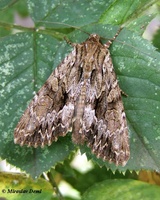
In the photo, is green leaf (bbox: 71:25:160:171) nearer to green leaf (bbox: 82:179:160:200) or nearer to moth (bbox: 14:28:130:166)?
moth (bbox: 14:28:130:166)

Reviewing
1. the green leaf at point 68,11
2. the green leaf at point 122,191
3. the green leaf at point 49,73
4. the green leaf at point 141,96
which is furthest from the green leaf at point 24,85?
the green leaf at point 122,191

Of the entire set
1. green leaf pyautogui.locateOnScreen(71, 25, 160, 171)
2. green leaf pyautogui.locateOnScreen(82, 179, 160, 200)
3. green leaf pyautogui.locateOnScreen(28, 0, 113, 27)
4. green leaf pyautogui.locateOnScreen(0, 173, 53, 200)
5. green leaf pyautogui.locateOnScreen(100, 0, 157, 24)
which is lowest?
green leaf pyautogui.locateOnScreen(82, 179, 160, 200)

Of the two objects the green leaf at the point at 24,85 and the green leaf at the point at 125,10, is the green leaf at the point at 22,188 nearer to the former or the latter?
the green leaf at the point at 24,85

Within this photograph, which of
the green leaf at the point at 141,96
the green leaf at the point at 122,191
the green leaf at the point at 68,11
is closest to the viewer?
the green leaf at the point at 141,96

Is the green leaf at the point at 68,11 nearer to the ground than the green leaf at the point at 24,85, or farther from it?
farther from it

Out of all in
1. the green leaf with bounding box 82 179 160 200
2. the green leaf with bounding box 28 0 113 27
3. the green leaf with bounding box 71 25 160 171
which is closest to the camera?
the green leaf with bounding box 71 25 160 171

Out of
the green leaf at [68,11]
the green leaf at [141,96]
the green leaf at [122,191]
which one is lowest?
the green leaf at [122,191]

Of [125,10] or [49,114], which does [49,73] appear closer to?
[49,114]

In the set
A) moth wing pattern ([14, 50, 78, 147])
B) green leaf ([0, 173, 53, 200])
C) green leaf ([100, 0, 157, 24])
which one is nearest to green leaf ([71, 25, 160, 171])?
green leaf ([100, 0, 157, 24])
